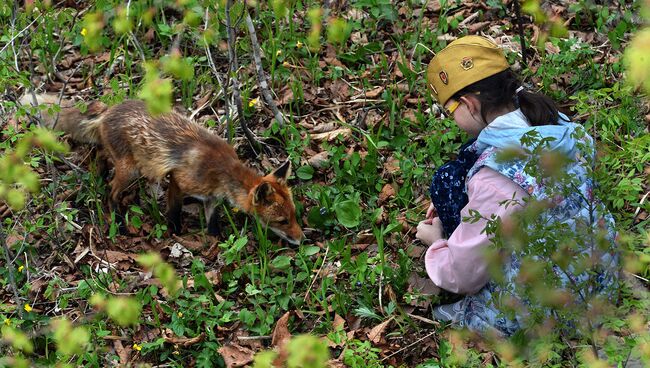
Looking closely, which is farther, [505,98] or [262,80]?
[262,80]

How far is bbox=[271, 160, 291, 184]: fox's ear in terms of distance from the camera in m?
6.32

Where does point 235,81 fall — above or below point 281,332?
above

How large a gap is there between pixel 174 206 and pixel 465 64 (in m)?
2.92

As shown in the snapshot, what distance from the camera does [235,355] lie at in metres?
5.39

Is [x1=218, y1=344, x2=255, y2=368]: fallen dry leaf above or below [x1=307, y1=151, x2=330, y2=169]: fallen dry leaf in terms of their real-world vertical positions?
below

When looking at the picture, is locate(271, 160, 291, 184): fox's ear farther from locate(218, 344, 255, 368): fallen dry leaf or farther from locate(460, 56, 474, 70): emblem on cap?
locate(460, 56, 474, 70): emblem on cap

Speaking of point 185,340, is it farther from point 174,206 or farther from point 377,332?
point 174,206

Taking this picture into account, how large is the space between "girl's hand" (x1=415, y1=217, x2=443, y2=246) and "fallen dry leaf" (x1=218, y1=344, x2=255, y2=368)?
1.46 meters

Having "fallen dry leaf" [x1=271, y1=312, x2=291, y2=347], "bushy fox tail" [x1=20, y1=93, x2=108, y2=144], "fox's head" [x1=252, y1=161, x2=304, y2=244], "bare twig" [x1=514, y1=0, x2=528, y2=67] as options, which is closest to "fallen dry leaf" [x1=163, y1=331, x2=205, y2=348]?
"fallen dry leaf" [x1=271, y1=312, x2=291, y2=347]

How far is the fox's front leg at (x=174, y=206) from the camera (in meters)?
6.68

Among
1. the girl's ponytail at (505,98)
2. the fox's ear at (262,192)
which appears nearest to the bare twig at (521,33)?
the girl's ponytail at (505,98)

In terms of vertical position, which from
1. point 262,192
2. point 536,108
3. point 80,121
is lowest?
point 262,192

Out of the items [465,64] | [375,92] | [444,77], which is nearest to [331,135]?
[375,92]

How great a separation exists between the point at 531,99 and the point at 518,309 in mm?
1816
